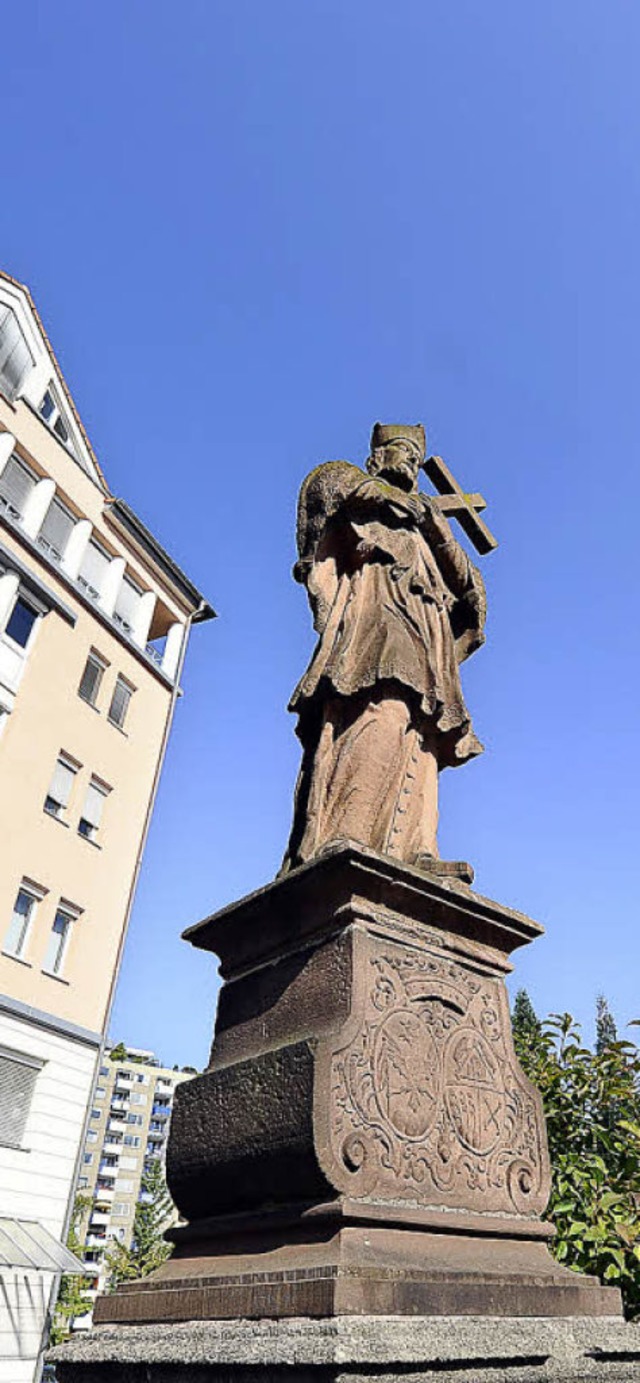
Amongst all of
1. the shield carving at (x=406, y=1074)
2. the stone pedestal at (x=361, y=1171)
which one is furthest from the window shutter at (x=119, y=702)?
the shield carving at (x=406, y=1074)

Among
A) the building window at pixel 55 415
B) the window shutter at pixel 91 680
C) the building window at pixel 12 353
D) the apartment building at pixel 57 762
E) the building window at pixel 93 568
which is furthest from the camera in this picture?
the building window at pixel 55 415

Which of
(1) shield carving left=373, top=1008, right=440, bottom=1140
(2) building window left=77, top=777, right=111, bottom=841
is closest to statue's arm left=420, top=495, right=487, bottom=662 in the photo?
(1) shield carving left=373, top=1008, right=440, bottom=1140

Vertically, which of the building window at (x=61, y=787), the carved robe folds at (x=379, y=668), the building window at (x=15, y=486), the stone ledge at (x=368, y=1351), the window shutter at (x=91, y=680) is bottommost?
the stone ledge at (x=368, y=1351)

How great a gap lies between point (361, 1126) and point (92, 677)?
16903 mm

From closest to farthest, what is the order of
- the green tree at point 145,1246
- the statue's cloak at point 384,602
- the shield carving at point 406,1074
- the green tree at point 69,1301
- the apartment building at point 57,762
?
1. the shield carving at point 406,1074
2. the statue's cloak at point 384,602
3. the apartment building at point 57,762
4. the green tree at point 69,1301
5. the green tree at point 145,1246

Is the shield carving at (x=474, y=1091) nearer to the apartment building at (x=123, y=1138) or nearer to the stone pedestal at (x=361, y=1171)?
the stone pedestal at (x=361, y=1171)

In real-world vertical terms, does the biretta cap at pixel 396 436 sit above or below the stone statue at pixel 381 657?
above

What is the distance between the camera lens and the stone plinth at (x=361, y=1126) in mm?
2680

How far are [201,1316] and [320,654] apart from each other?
2.88m

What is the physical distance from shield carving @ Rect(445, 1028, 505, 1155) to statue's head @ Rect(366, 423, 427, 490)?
3.25 m

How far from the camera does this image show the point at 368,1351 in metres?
2.13

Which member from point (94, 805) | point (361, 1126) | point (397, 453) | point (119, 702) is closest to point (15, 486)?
point (119, 702)

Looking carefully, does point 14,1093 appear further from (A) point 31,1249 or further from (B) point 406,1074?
(B) point 406,1074

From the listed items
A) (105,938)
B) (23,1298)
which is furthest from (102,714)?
(23,1298)
